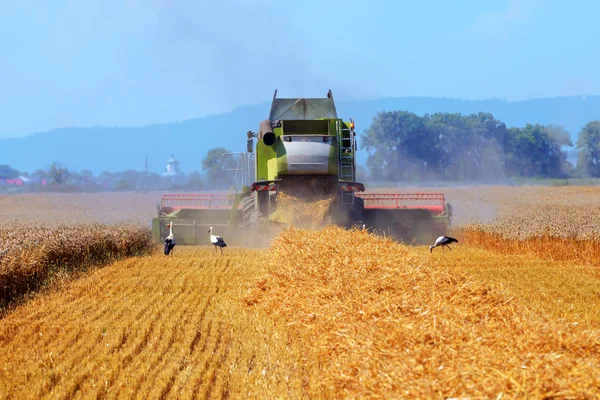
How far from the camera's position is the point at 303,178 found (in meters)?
15.9

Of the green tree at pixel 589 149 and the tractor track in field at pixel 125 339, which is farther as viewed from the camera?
the green tree at pixel 589 149

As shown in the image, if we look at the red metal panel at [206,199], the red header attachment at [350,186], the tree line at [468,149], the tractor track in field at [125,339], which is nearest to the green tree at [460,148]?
the tree line at [468,149]

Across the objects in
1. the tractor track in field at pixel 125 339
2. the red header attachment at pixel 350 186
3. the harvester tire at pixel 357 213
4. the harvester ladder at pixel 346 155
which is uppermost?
the harvester ladder at pixel 346 155

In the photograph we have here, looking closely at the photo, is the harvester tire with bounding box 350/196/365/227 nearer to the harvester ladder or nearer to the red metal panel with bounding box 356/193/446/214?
the red metal panel with bounding box 356/193/446/214

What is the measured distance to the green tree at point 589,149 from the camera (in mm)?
95000

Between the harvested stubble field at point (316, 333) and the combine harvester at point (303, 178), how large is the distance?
3443 mm

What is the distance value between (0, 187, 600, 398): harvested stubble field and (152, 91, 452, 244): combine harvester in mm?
3443

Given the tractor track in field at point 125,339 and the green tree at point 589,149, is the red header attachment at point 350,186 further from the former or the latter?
the green tree at point 589,149

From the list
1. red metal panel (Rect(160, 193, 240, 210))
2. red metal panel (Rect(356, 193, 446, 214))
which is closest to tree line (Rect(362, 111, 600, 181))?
red metal panel (Rect(356, 193, 446, 214))

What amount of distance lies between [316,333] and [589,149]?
324ft

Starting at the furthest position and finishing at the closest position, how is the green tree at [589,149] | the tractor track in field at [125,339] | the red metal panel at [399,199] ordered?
1. the green tree at [589,149]
2. the red metal panel at [399,199]
3. the tractor track in field at [125,339]

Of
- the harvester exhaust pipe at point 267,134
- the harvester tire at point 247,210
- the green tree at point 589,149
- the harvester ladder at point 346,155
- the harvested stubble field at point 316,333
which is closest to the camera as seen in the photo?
the harvested stubble field at point 316,333

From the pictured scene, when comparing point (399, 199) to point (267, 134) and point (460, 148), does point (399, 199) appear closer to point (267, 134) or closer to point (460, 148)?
point (267, 134)

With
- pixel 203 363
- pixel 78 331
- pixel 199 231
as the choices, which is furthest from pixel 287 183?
pixel 203 363
